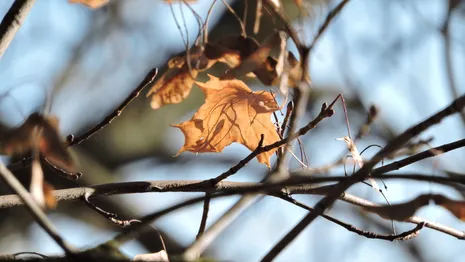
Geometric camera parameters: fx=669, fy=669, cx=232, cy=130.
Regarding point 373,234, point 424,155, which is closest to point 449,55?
point 424,155

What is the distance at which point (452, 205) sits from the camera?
0.52 metres

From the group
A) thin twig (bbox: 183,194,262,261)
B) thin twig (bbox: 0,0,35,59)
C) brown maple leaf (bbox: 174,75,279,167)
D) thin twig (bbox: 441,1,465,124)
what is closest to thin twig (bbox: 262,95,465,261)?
thin twig (bbox: 183,194,262,261)

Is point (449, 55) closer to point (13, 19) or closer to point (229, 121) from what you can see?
point (229, 121)

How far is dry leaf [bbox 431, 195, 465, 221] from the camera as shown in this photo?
1.69 feet

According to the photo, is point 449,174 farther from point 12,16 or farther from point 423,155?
point 12,16

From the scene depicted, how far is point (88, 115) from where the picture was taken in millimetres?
2891

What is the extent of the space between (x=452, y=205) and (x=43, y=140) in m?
0.32

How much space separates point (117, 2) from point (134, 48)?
23cm

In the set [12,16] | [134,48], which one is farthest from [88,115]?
[12,16]

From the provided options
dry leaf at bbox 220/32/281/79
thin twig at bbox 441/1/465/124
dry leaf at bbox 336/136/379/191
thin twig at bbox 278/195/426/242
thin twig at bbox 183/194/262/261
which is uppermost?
thin twig at bbox 441/1/465/124

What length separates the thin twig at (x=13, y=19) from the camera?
729 millimetres

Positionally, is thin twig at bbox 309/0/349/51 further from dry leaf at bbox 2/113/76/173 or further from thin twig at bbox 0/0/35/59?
thin twig at bbox 0/0/35/59

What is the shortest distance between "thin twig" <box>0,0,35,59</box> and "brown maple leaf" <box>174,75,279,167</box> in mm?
217

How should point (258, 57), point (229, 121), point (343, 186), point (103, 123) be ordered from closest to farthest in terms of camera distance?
point (343, 186)
point (258, 57)
point (103, 123)
point (229, 121)
